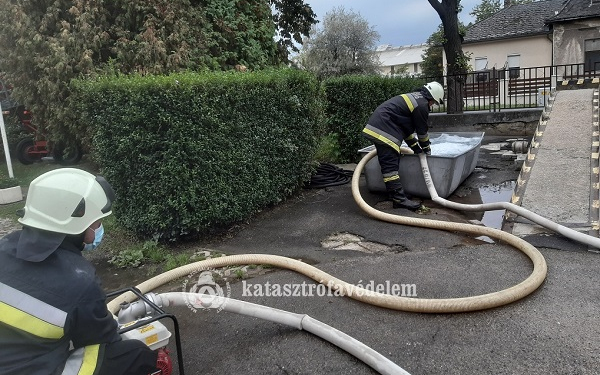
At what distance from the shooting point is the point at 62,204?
2.06m

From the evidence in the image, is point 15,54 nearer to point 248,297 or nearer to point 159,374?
point 248,297

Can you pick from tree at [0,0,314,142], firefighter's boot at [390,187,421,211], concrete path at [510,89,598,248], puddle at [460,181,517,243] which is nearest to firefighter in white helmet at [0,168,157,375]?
puddle at [460,181,517,243]

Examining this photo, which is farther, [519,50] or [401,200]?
[519,50]

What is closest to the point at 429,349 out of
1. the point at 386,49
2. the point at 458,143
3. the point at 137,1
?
the point at 458,143

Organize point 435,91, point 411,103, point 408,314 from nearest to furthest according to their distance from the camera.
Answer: point 408,314, point 411,103, point 435,91

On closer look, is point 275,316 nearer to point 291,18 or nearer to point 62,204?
point 62,204

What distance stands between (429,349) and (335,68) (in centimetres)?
2622

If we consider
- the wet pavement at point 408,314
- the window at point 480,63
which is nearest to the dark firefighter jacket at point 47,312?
the wet pavement at point 408,314

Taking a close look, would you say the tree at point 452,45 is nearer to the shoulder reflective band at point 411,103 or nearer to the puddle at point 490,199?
the puddle at point 490,199

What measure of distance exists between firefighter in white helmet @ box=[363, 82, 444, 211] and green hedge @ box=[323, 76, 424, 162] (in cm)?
335

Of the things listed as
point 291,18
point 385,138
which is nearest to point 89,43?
point 385,138

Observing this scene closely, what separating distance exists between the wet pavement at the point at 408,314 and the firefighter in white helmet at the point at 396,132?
781mm

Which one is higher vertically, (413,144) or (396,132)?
(396,132)

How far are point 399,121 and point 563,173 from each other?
238 cm
